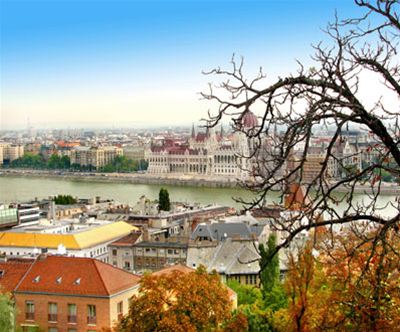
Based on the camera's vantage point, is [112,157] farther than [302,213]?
Yes

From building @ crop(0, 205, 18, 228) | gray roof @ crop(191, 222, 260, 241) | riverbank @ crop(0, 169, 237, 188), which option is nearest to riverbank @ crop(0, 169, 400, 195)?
riverbank @ crop(0, 169, 237, 188)

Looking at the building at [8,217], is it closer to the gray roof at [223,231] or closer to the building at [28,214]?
the building at [28,214]

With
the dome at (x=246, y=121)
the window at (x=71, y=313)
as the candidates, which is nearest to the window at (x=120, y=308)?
the window at (x=71, y=313)

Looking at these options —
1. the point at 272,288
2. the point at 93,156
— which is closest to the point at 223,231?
the point at 272,288

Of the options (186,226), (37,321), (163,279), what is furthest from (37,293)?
(186,226)

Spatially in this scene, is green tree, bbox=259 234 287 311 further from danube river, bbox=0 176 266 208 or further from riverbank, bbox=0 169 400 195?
riverbank, bbox=0 169 400 195

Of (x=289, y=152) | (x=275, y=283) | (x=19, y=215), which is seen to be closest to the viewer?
(x=289, y=152)

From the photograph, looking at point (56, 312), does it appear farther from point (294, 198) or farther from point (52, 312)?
point (294, 198)

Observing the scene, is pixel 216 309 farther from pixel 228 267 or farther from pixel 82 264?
pixel 228 267
